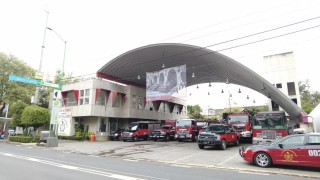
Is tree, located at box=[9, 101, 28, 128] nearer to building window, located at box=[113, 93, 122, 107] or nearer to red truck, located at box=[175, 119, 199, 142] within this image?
building window, located at box=[113, 93, 122, 107]

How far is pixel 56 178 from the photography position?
7.58 m

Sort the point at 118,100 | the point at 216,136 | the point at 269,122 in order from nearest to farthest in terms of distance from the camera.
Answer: the point at 216,136 < the point at 269,122 < the point at 118,100

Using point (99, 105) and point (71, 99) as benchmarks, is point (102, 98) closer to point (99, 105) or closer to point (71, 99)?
point (99, 105)

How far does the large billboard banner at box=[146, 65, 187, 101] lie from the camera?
81.5 feet

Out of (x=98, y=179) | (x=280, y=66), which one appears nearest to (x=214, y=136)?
(x=98, y=179)

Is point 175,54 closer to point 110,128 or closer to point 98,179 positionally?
point 110,128

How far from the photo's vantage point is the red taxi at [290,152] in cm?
929

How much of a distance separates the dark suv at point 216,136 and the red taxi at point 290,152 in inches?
231

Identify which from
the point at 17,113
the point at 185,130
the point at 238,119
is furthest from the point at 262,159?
the point at 17,113

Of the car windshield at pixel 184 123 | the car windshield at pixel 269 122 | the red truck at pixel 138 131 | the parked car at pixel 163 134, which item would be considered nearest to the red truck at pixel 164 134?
the parked car at pixel 163 134

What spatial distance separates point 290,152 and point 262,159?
118 cm

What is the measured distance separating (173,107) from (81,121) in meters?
19.4

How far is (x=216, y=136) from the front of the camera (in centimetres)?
1670

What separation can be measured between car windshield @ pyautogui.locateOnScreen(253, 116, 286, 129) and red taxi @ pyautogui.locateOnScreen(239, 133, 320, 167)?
7704 mm
